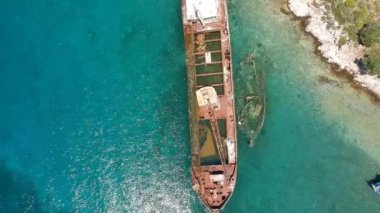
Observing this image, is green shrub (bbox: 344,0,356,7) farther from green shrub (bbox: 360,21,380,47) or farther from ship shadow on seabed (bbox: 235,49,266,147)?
ship shadow on seabed (bbox: 235,49,266,147)

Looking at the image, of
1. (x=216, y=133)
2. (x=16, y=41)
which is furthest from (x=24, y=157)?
(x=216, y=133)

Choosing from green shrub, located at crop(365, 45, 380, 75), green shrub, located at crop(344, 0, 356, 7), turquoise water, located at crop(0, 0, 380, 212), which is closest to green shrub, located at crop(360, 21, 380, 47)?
green shrub, located at crop(365, 45, 380, 75)

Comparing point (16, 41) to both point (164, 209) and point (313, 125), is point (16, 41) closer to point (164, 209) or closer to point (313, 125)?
point (164, 209)

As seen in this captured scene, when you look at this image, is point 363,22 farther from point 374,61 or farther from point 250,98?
point 250,98

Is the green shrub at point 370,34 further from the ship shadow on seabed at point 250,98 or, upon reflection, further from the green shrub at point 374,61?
the ship shadow on seabed at point 250,98

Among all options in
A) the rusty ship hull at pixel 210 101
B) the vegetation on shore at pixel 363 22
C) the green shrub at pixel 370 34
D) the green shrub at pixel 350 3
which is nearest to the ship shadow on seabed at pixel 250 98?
the rusty ship hull at pixel 210 101

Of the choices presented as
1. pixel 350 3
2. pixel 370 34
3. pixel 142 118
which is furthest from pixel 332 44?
pixel 142 118
